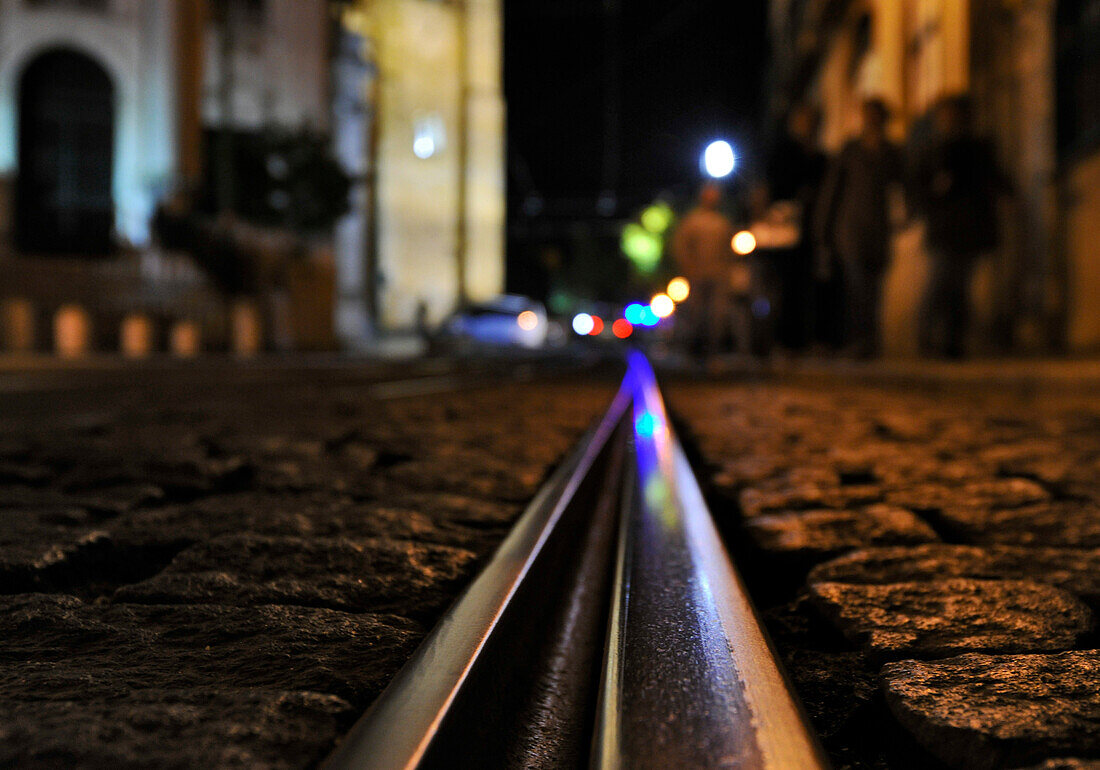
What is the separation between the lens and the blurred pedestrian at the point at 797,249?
13781mm

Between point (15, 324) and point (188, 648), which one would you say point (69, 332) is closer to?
point (15, 324)

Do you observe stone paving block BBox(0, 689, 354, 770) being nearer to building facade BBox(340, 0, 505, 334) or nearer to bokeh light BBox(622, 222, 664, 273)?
building facade BBox(340, 0, 505, 334)

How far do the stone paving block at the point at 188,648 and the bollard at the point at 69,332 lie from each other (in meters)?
15.8

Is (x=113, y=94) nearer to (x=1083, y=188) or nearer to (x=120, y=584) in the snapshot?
(x=1083, y=188)

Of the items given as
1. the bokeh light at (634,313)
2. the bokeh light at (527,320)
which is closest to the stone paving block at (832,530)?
the bokeh light at (527,320)

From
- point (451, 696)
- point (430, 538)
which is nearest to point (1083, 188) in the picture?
point (430, 538)

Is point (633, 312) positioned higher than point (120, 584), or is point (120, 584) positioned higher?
point (633, 312)

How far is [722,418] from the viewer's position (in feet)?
17.5

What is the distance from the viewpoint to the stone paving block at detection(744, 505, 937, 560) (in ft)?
6.35

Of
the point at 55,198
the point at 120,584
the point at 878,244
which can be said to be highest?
the point at 55,198

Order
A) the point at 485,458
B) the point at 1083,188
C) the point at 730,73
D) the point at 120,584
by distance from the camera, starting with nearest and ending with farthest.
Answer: the point at 120,584 → the point at 485,458 → the point at 1083,188 → the point at 730,73

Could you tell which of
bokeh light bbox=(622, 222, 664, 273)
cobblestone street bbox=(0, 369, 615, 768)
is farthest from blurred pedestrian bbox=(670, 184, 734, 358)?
bokeh light bbox=(622, 222, 664, 273)

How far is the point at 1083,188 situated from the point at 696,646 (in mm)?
12169

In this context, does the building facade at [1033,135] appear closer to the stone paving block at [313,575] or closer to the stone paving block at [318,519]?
the stone paving block at [318,519]
